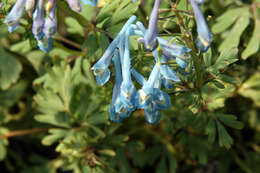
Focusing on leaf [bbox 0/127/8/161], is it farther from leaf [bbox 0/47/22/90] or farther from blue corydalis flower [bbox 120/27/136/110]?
blue corydalis flower [bbox 120/27/136/110]

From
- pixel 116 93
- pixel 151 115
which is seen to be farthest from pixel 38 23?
pixel 151 115

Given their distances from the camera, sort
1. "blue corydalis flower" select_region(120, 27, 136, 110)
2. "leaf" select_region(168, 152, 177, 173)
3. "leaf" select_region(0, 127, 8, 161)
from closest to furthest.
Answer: "blue corydalis flower" select_region(120, 27, 136, 110) < "leaf" select_region(168, 152, 177, 173) < "leaf" select_region(0, 127, 8, 161)

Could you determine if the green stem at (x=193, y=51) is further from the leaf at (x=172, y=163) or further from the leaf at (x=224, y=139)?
the leaf at (x=172, y=163)

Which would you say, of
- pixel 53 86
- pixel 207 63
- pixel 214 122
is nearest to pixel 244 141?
Answer: pixel 214 122

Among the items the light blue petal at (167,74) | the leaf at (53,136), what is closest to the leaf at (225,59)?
the light blue petal at (167,74)

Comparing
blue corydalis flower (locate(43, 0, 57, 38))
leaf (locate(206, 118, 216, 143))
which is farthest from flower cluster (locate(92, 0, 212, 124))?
leaf (locate(206, 118, 216, 143))

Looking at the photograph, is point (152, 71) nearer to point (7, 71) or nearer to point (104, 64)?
point (104, 64)
